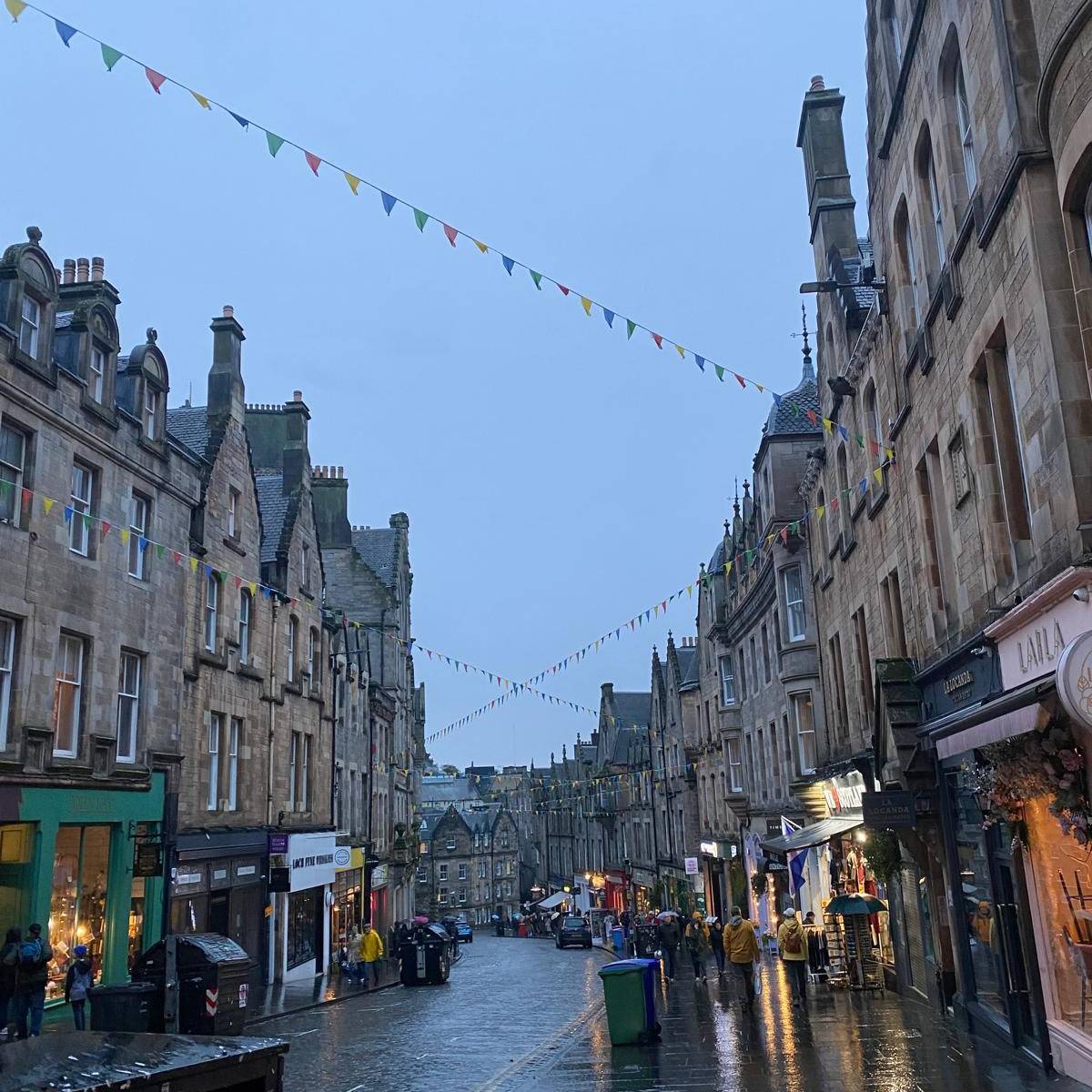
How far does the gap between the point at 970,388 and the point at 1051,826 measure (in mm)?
4647

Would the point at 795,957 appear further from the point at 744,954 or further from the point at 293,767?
the point at 293,767

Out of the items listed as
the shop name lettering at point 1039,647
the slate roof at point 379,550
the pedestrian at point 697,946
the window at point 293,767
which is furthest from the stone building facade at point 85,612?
the slate roof at point 379,550

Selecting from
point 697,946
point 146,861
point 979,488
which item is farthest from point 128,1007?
point 697,946

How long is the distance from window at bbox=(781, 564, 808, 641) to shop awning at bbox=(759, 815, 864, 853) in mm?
6490

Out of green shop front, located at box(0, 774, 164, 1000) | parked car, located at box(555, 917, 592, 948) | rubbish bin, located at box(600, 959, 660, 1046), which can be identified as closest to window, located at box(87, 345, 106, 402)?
green shop front, located at box(0, 774, 164, 1000)

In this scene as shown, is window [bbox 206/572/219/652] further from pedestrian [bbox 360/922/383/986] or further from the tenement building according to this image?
the tenement building

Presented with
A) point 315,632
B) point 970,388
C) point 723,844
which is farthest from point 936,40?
point 723,844

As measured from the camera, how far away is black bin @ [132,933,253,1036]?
15211 mm

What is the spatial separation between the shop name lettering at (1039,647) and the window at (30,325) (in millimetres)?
16784

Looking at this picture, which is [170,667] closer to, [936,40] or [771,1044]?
[771,1044]

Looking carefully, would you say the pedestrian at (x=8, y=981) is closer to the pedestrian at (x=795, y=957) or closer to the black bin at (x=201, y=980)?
the black bin at (x=201, y=980)

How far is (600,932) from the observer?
197 feet

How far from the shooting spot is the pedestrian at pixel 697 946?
23.8 meters

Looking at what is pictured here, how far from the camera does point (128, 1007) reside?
14.8 m
